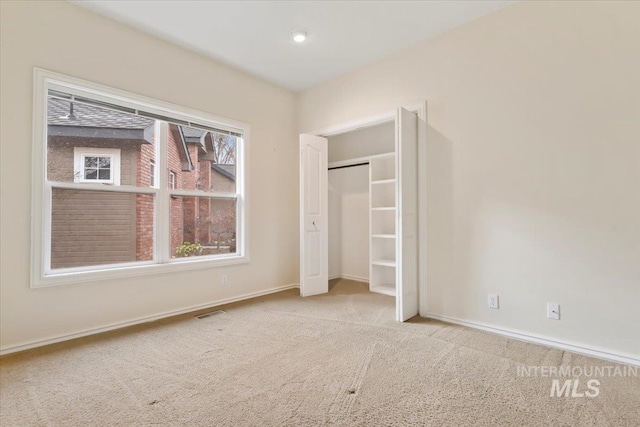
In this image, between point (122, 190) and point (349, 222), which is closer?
point (122, 190)

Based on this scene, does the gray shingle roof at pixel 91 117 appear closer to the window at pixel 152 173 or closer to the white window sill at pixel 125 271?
the window at pixel 152 173

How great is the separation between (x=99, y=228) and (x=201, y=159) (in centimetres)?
132

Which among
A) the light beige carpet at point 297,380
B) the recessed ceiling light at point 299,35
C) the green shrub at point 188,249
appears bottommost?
the light beige carpet at point 297,380

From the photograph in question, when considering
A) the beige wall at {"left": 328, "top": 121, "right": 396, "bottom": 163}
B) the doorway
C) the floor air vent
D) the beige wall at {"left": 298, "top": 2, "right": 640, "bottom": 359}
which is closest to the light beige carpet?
the floor air vent

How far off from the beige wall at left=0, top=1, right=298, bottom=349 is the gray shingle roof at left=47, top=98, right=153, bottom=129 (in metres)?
0.22

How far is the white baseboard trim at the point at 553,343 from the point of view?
2160 millimetres

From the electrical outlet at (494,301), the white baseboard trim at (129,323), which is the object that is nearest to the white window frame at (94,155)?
the white baseboard trim at (129,323)

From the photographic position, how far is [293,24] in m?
2.93

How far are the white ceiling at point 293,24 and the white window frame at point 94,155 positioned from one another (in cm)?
124

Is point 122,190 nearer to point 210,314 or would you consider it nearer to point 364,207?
point 210,314

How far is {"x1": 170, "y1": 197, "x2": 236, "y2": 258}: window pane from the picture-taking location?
11.3ft

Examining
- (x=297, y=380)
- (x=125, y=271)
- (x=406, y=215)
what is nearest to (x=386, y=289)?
(x=406, y=215)

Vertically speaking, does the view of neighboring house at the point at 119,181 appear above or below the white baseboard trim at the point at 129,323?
above

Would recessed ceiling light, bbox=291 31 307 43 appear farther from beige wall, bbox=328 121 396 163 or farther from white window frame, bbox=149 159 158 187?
white window frame, bbox=149 159 158 187
